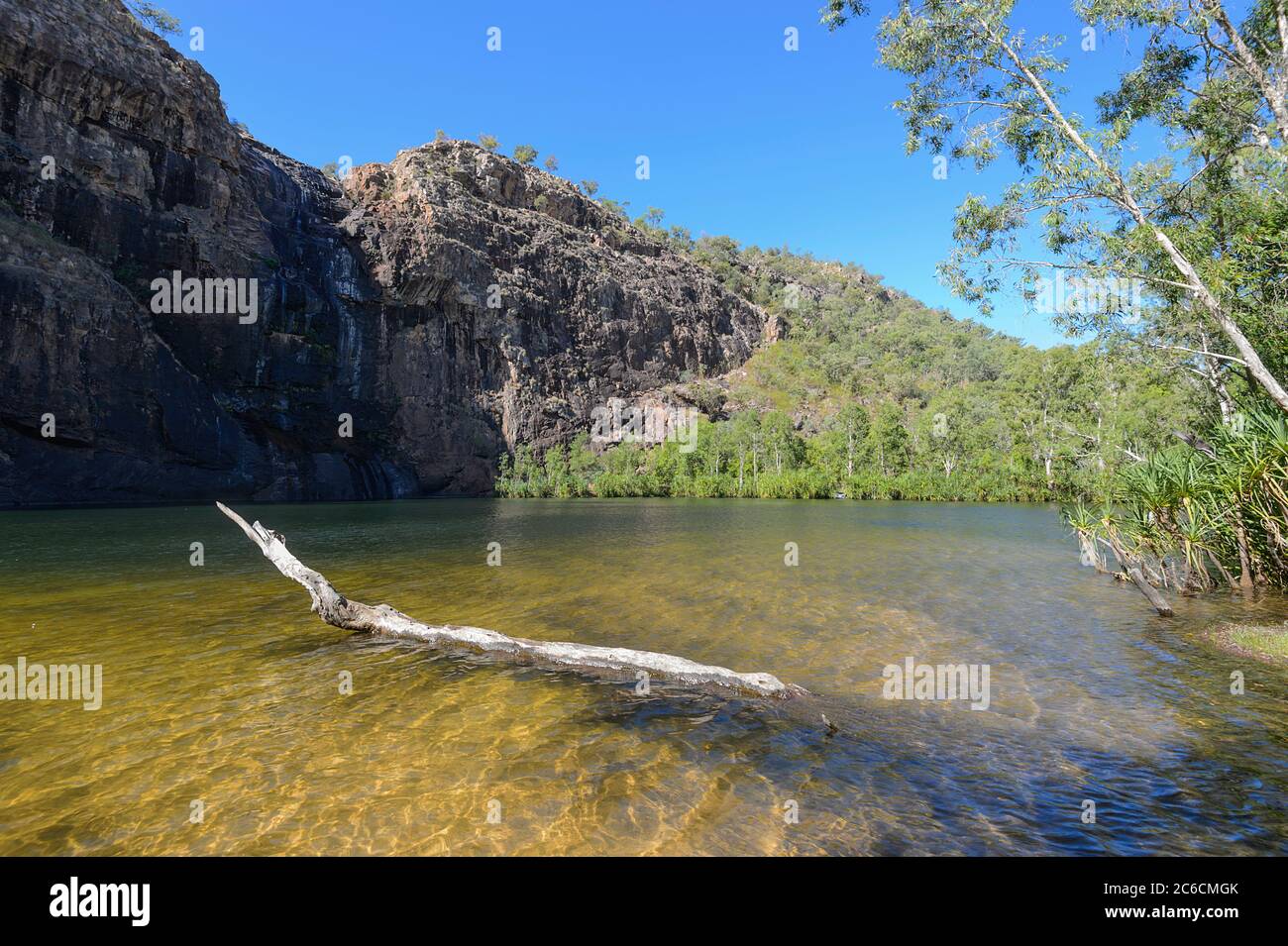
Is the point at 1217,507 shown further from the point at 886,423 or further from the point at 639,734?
the point at 886,423

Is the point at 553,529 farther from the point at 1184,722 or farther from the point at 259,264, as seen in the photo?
the point at 259,264

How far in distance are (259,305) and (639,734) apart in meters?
81.2

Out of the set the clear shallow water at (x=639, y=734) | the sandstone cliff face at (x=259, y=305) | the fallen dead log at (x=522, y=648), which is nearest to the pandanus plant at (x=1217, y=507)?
the clear shallow water at (x=639, y=734)

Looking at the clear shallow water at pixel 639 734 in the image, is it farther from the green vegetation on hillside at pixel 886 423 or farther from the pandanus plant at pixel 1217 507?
the green vegetation on hillside at pixel 886 423

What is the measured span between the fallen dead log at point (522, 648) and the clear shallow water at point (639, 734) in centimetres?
31

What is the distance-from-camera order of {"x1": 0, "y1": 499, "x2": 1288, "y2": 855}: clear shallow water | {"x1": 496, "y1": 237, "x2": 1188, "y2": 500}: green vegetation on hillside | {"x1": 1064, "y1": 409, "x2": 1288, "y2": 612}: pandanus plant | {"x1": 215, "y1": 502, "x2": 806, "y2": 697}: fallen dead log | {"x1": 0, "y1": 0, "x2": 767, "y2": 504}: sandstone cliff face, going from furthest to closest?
1. {"x1": 496, "y1": 237, "x2": 1188, "y2": 500}: green vegetation on hillside
2. {"x1": 0, "y1": 0, "x2": 767, "y2": 504}: sandstone cliff face
3. {"x1": 1064, "y1": 409, "x2": 1288, "y2": 612}: pandanus plant
4. {"x1": 215, "y1": 502, "x2": 806, "y2": 697}: fallen dead log
5. {"x1": 0, "y1": 499, "x2": 1288, "y2": 855}: clear shallow water

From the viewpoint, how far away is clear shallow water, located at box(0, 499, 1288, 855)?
16.9 ft

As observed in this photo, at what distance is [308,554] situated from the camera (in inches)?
931

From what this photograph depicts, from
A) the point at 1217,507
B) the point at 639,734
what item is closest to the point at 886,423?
the point at 1217,507

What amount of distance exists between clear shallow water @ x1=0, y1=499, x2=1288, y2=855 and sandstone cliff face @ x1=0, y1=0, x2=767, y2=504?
5338 centimetres

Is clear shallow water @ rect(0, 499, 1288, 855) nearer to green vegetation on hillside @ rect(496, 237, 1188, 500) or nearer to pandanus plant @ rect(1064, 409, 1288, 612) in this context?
pandanus plant @ rect(1064, 409, 1288, 612)

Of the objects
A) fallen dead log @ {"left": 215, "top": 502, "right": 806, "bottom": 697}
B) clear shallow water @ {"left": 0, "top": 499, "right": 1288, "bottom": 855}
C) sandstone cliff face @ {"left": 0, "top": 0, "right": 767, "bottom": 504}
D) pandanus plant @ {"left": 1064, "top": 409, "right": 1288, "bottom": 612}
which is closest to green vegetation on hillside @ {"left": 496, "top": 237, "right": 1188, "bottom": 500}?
pandanus plant @ {"left": 1064, "top": 409, "right": 1288, "bottom": 612}

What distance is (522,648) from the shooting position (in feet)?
32.5
